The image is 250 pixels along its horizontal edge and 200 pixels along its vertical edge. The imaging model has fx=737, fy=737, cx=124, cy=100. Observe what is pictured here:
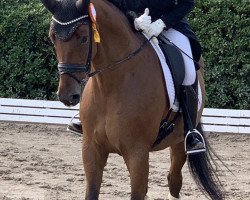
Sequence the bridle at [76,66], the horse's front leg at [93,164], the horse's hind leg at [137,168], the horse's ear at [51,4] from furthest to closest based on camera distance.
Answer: the horse's front leg at [93,164]
the horse's hind leg at [137,168]
the horse's ear at [51,4]
the bridle at [76,66]

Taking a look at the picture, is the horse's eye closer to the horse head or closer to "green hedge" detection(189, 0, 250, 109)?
the horse head

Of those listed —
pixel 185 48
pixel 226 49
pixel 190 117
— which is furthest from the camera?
pixel 226 49

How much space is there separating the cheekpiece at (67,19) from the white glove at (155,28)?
2.79 feet

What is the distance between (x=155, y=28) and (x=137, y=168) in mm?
1099

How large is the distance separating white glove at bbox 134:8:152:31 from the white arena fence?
512cm

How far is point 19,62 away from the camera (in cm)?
1167

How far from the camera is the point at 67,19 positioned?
4.72 meters

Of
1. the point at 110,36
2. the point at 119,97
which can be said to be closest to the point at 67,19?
the point at 110,36

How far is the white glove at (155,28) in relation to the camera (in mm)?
5520

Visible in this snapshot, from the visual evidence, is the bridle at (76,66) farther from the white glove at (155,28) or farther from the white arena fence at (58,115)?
the white arena fence at (58,115)

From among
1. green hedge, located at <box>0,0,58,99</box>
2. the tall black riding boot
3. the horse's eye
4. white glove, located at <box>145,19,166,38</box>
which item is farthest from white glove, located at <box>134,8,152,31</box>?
green hedge, located at <box>0,0,58,99</box>

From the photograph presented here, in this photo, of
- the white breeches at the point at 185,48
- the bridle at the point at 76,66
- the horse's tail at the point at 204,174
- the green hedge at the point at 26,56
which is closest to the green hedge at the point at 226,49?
the green hedge at the point at 26,56

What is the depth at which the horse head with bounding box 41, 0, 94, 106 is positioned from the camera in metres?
4.66

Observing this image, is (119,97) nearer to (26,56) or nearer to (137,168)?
(137,168)
